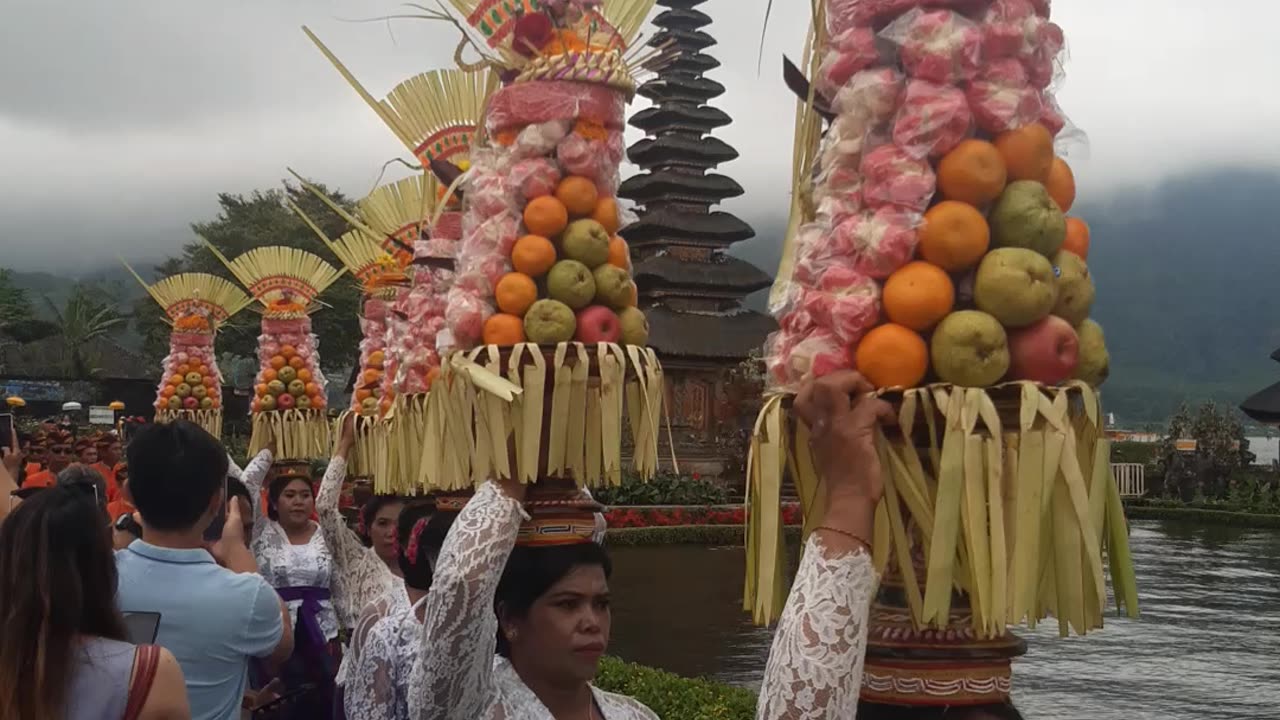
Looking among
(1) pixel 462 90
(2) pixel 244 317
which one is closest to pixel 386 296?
(1) pixel 462 90

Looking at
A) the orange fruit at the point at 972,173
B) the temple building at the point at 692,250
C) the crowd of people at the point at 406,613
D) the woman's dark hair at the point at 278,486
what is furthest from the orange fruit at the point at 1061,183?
the temple building at the point at 692,250

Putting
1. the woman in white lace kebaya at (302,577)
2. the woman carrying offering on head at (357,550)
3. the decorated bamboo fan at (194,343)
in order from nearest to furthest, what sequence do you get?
the woman in white lace kebaya at (302,577) < the woman carrying offering on head at (357,550) < the decorated bamboo fan at (194,343)

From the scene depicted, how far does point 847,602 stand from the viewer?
61.7 inches

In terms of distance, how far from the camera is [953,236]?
1.79 m

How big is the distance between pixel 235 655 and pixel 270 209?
37.7 meters

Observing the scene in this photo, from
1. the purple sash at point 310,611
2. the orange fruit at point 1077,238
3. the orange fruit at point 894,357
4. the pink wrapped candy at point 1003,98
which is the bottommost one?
the purple sash at point 310,611

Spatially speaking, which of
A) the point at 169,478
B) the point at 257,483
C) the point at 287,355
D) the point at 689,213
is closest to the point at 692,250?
the point at 689,213

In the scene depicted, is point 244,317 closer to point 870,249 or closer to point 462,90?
point 462,90

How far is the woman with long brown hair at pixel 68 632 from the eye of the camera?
6.63ft

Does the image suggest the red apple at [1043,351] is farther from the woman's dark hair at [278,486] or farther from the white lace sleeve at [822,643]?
the woman's dark hair at [278,486]

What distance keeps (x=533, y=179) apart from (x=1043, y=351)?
69.2 inches

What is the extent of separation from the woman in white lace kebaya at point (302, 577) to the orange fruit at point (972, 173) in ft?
9.54

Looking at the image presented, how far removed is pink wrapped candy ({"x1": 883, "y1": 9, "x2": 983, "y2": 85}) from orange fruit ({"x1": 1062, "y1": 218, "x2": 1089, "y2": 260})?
30cm

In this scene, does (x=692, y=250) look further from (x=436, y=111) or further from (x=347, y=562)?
(x=347, y=562)
